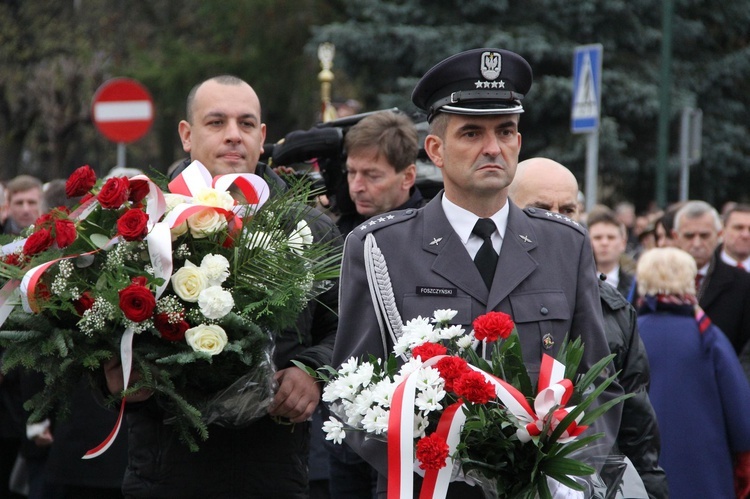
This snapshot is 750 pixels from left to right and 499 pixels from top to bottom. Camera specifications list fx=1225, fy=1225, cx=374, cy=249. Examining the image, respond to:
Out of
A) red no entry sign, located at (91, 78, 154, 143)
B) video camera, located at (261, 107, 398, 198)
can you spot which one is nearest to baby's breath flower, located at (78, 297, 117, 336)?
video camera, located at (261, 107, 398, 198)

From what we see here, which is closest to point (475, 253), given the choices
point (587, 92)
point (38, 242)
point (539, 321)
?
point (539, 321)

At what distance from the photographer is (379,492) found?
389 cm

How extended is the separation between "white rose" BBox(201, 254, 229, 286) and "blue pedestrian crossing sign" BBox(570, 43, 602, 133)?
8209 millimetres

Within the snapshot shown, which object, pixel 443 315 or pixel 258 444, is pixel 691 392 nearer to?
pixel 258 444

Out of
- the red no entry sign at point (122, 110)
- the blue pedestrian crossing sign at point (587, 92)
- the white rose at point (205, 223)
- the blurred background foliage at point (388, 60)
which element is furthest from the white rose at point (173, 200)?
the blurred background foliage at point (388, 60)

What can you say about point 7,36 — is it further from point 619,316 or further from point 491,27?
point 619,316

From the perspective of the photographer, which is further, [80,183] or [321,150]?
[321,150]

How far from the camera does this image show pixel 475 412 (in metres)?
3.33

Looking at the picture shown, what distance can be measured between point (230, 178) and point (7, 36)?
23459mm

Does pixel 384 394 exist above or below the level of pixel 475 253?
below

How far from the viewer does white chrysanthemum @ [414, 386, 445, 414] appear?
3330mm

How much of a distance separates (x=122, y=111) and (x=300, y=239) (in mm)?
9788

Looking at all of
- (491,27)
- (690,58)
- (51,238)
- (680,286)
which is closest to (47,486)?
(51,238)

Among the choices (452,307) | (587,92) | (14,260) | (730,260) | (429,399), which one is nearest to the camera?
(429,399)
